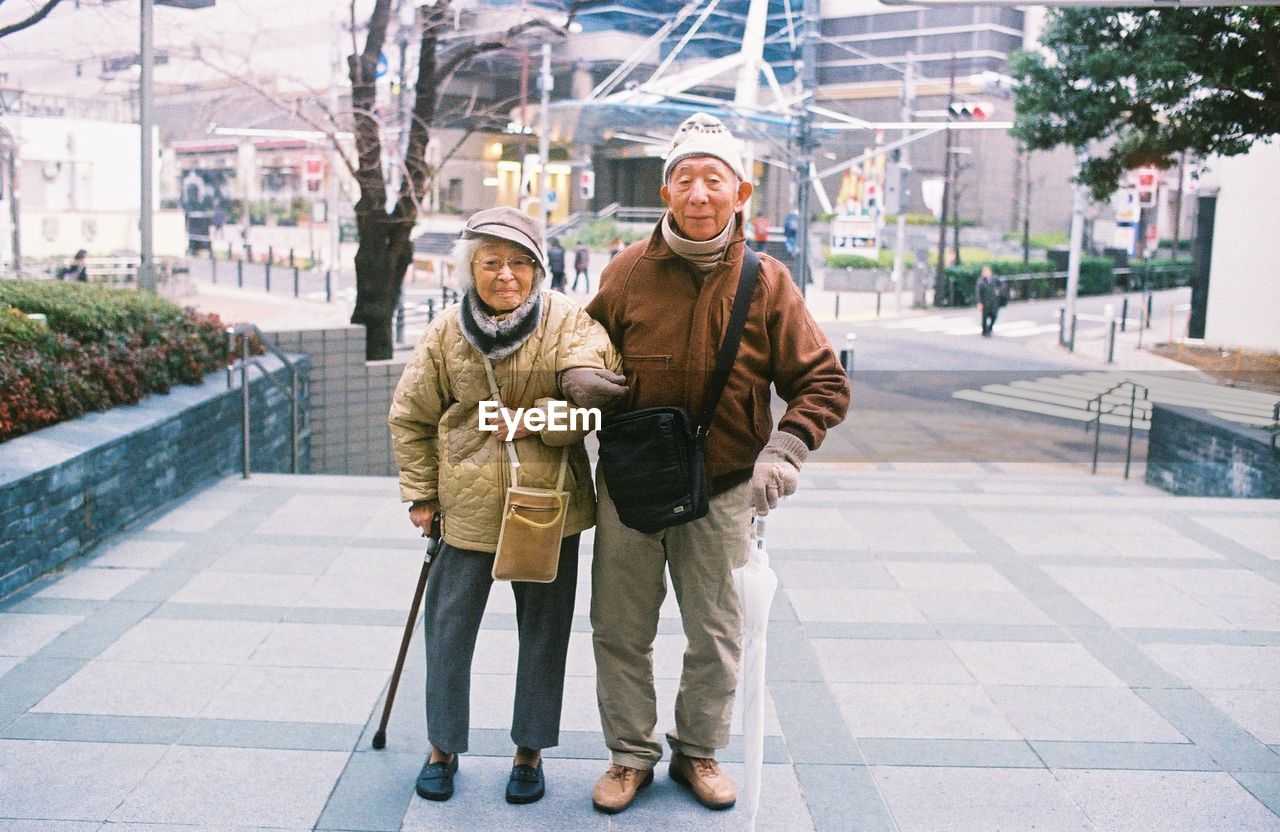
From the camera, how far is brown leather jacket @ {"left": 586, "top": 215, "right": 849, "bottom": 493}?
336 cm

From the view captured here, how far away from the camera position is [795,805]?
11.6 feet

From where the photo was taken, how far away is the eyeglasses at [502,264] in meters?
3.33

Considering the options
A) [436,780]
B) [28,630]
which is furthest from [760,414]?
[28,630]

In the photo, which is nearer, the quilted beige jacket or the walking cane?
the quilted beige jacket

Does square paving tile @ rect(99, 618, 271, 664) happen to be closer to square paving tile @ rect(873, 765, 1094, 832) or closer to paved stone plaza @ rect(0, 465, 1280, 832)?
paved stone plaza @ rect(0, 465, 1280, 832)

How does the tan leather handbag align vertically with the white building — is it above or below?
below

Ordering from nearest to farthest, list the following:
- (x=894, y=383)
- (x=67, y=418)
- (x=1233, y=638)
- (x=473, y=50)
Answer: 1. (x=1233, y=638)
2. (x=67, y=418)
3. (x=473, y=50)
4. (x=894, y=383)

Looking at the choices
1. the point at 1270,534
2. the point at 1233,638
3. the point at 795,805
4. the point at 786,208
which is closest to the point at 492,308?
the point at 795,805

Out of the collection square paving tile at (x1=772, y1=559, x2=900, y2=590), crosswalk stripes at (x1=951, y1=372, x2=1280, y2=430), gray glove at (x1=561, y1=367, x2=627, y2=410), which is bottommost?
crosswalk stripes at (x1=951, y1=372, x2=1280, y2=430)

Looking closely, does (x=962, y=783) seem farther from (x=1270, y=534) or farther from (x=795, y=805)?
(x=1270, y=534)

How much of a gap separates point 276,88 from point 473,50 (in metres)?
3.43

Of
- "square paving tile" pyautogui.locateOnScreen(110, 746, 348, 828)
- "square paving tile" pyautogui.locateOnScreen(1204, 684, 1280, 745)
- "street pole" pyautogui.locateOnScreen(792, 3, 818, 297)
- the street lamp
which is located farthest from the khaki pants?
"street pole" pyautogui.locateOnScreen(792, 3, 818, 297)

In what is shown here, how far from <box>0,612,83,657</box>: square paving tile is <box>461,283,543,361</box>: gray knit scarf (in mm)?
2482

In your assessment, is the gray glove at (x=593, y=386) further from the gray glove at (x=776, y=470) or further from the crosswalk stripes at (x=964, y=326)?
the crosswalk stripes at (x=964, y=326)
